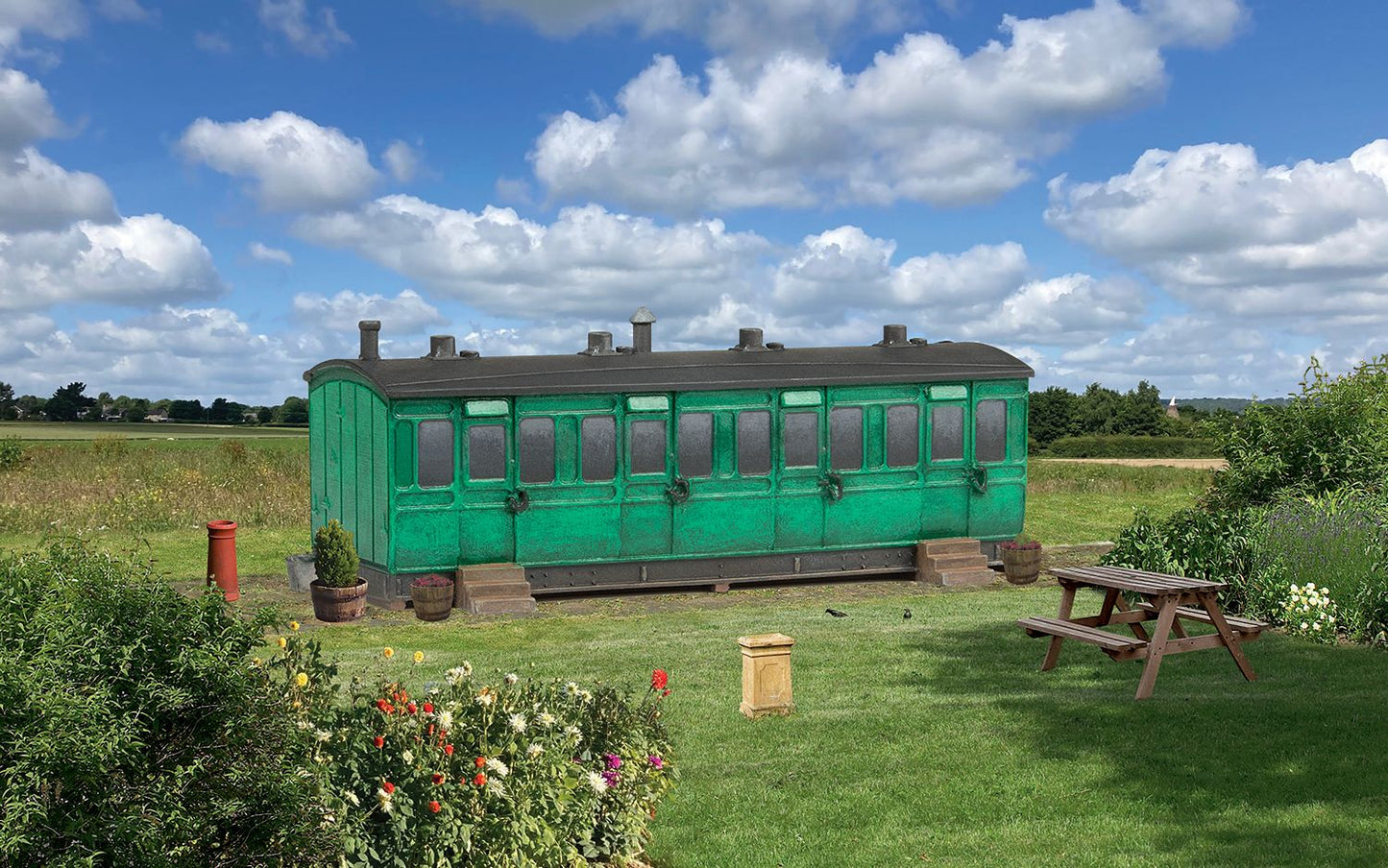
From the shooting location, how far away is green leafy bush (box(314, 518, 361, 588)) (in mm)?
14688

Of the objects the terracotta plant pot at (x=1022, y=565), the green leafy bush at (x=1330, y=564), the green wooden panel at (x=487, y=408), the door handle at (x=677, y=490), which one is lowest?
the terracotta plant pot at (x=1022, y=565)

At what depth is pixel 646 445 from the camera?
16578 millimetres

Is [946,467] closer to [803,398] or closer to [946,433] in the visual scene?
[946,433]

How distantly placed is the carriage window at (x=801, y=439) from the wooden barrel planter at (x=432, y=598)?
5.01 metres

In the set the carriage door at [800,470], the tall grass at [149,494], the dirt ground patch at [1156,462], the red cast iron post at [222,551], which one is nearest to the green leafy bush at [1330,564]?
the carriage door at [800,470]

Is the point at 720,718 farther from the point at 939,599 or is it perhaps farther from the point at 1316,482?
the point at 1316,482

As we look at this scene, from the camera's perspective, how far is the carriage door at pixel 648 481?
1650 cm

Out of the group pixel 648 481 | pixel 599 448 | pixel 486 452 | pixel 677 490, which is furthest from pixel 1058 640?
pixel 486 452

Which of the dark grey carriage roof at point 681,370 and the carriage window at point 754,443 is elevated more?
the dark grey carriage roof at point 681,370

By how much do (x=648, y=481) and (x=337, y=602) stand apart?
4.23 m

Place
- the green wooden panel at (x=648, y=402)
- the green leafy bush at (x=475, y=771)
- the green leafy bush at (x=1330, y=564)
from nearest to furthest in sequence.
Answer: the green leafy bush at (x=475, y=771) → the green leafy bush at (x=1330, y=564) → the green wooden panel at (x=648, y=402)

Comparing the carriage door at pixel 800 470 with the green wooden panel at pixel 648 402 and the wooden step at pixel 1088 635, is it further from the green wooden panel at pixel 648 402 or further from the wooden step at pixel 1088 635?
the wooden step at pixel 1088 635

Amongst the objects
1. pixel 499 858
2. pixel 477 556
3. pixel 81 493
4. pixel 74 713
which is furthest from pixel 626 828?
pixel 81 493

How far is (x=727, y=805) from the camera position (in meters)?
7.47
